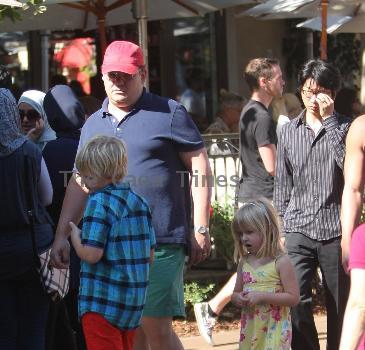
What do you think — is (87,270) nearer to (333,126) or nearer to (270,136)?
(333,126)

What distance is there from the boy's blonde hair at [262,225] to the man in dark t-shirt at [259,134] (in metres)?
1.69

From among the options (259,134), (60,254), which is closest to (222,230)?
(259,134)

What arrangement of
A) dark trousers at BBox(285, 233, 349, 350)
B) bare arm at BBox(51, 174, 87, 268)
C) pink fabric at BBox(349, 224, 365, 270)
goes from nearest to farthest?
1. pink fabric at BBox(349, 224, 365, 270)
2. bare arm at BBox(51, 174, 87, 268)
3. dark trousers at BBox(285, 233, 349, 350)

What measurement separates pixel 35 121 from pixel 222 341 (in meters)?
2.36

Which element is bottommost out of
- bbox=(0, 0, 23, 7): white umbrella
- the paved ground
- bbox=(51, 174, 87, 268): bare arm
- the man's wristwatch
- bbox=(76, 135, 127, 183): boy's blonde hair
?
the paved ground

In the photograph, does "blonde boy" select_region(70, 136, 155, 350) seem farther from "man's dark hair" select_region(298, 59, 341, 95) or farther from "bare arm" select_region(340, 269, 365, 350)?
"man's dark hair" select_region(298, 59, 341, 95)

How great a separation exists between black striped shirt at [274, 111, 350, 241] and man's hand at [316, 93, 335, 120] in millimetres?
36

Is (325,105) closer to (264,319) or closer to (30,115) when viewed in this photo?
(264,319)

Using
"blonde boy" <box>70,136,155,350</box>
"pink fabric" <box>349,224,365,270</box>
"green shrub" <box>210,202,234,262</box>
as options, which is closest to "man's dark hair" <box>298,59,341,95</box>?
"blonde boy" <box>70,136,155,350</box>

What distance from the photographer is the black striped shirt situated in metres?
6.26

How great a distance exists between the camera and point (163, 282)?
5594mm

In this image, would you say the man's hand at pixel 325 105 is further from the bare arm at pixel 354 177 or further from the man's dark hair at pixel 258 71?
the bare arm at pixel 354 177

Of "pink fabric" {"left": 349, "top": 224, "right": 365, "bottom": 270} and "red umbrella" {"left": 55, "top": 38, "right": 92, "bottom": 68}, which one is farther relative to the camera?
"red umbrella" {"left": 55, "top": 38, "right": 92, "bottom": 68}

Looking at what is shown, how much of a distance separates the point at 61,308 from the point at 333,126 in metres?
1.96
